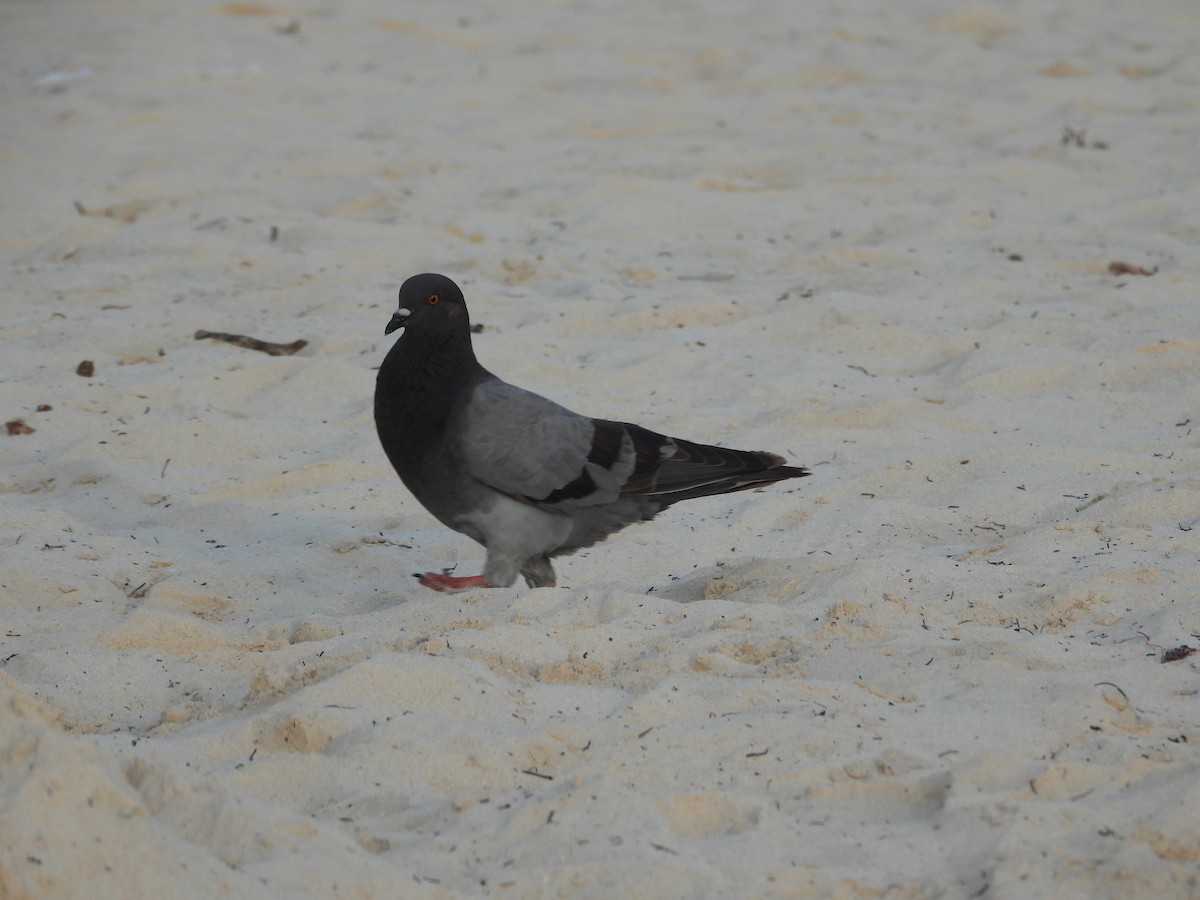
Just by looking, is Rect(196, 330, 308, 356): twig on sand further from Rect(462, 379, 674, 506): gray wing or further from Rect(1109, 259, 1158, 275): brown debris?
Rect(1109, 259, 1158, 275): brown debris

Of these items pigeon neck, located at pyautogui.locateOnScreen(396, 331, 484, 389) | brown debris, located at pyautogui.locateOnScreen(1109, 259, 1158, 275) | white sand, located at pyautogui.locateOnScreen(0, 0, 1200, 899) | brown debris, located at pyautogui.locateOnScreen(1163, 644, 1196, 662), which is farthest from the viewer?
brown debris, located at pyautogui.locateOnScreen(1109, 259, 1158, 275)

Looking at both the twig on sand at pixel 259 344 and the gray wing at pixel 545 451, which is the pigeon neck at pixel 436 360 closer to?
the gray wing at pixel 545 451

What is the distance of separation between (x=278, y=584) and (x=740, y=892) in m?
2.36

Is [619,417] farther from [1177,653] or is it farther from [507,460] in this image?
[1177,653]

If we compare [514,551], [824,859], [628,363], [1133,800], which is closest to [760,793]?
[824,859]

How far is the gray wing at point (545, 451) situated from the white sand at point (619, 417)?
13.4 inches

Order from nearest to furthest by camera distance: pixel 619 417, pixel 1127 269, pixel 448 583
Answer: pixel 448 583
pixel 619 417
pixel 1127 269

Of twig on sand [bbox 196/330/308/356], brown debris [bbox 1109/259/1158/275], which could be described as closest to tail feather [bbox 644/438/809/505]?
twig on sand [bbox 196/330/308/356]

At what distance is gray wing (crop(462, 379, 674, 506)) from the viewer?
4340 mm

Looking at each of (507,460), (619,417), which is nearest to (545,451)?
(507,460)

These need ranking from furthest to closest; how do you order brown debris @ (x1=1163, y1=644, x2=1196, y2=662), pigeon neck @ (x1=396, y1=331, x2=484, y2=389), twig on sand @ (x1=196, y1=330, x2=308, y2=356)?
twig on sand @ (x1=196, y1=330, x2=308, y2=356) < pigeon neck @ (x1=396, y1=331, x2=484, y2=389) < brown debris @ (x1=1163, y1=644, x2=1196, y2=662)

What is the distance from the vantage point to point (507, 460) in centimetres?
434

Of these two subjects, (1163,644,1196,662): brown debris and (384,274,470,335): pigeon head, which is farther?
(384,274,470,335): pigeon head

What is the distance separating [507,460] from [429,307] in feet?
1.89
